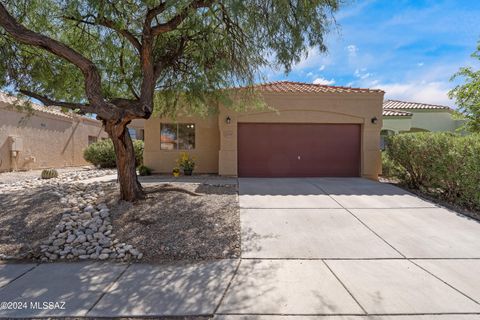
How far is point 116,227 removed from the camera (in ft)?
18.4

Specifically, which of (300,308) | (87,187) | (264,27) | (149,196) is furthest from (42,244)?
(264,27)

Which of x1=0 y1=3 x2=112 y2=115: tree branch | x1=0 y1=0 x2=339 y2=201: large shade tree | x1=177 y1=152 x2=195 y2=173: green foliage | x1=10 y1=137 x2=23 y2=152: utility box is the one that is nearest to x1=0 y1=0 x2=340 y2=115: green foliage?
x1=0 y1=0 x2=339 y2=201: large shade tree

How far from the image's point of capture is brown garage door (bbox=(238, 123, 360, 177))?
39.2 feet

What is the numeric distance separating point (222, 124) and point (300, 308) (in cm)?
919

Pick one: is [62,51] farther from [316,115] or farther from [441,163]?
[441,163]

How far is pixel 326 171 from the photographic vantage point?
39.6 feet

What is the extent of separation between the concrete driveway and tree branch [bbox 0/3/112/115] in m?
4.09

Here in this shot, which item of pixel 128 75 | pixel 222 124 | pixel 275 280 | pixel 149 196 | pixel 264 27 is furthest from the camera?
pixel 222 124

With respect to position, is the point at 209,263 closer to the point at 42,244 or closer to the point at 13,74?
the point at 42,244

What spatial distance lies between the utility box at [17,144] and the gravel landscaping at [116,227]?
33.0ft

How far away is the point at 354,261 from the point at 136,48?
727cm

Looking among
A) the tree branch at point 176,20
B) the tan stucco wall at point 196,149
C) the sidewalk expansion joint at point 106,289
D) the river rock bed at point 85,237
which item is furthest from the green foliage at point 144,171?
the sidewalk expansion joint at point 106,289

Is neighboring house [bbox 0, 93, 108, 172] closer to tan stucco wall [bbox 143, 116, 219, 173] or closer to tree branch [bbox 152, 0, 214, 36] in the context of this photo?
tan stucco wall [bbox 143, 116, 219, 173]

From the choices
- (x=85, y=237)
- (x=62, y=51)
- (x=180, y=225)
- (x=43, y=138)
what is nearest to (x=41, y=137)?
(x=43, y=138)
